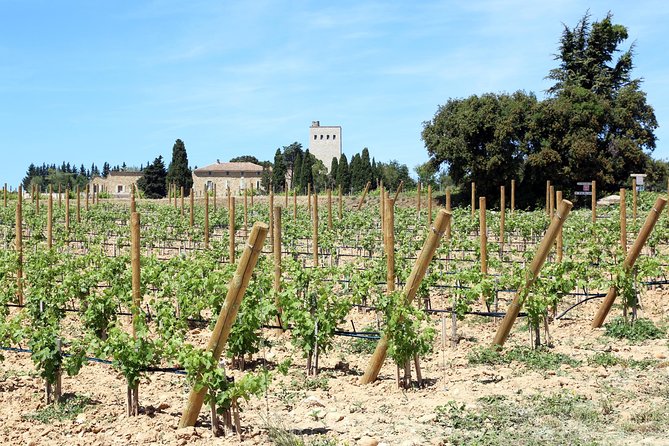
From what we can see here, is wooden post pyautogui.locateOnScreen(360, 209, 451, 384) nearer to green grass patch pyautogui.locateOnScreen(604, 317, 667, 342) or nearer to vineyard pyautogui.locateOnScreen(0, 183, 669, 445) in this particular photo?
vineyard pyautogui.locateOnScreen(0, 183, 669, 445)

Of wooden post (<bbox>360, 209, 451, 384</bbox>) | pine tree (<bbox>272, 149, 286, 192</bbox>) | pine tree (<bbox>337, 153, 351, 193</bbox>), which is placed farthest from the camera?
pine tree (<bbox>272, 149, 286, 192</bbox>)

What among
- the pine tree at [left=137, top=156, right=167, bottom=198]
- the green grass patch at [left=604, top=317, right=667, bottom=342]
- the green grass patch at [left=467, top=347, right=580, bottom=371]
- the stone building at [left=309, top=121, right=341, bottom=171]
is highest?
the stone building at [left=309, top=121, right=341, bottom=171]

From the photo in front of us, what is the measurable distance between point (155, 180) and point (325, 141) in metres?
44.4

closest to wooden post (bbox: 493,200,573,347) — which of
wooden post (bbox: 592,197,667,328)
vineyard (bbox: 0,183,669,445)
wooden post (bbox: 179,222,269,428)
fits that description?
vineyard (bbox: 0,183,669,445)

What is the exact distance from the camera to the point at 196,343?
10.6 meters

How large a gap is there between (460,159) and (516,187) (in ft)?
11.3

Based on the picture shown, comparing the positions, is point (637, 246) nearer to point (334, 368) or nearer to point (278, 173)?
point (334, 368)

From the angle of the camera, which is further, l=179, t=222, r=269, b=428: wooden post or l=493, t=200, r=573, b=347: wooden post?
l=493, t=200, r=573, b=347: wooden post

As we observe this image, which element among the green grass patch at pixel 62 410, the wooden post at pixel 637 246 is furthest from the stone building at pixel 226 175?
the green grass patch at pixel 62 410

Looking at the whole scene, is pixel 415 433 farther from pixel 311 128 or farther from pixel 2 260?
pixel 311 128

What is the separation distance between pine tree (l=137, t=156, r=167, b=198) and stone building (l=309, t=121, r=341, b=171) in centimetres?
4205

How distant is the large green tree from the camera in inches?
2387

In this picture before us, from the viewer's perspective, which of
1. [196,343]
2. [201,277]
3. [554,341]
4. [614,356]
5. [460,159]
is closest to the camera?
[614,356]

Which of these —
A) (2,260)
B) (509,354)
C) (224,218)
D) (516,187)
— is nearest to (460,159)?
(516,187)
